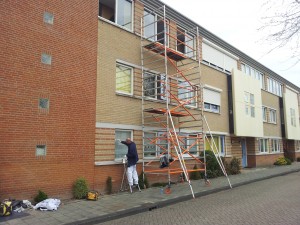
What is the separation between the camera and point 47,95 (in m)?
9.20

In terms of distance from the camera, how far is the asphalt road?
711 centimetres

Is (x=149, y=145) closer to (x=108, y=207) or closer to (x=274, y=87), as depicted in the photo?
(x=108, y=207)

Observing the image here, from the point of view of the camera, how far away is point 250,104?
20969 mm

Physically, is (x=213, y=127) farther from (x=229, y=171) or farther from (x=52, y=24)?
(x=52, y=24)

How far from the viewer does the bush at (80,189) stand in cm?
950

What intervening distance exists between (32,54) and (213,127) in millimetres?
11686

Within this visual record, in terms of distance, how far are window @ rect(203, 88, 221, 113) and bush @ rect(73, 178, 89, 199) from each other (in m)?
A: 9.56

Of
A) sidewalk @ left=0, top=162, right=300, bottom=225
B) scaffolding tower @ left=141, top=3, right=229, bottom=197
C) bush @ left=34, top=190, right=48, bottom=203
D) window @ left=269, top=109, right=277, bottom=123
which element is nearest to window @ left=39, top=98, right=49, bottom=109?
bush @ left=34, top=190, right=48, bottom=203

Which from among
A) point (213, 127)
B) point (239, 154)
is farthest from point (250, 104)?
point (213, 127)

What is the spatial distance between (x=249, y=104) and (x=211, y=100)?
14.4 ft

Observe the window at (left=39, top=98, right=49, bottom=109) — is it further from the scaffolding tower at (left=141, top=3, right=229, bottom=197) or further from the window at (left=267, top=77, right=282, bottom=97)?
the window at (left=267, top=77, right=282, bottom=97)

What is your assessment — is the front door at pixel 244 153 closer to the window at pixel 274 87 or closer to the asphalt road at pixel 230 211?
the window at pixel 274 87

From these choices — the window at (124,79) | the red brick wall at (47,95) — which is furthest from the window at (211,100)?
the red brick wall at (47,95)

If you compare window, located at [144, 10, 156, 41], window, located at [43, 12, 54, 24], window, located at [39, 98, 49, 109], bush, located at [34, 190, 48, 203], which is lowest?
bush, located at [34, 190, 48, 203]
